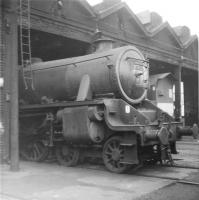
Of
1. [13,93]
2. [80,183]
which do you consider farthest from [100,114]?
[13,93]

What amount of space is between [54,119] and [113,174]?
2418 millimetres

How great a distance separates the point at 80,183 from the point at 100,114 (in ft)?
6.36

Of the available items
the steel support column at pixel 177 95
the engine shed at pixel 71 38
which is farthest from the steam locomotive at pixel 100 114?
the steel support column at pixel 177 95

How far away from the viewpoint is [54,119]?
30.9 ft

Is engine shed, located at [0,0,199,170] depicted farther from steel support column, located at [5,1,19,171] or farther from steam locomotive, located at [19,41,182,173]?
steam locomotive, located at [19,41,182,173]

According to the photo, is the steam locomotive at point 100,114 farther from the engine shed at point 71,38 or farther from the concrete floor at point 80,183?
the engine shed at point 71,38

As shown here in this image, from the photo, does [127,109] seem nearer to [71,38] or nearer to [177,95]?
[71,38]

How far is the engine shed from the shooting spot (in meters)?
8.27

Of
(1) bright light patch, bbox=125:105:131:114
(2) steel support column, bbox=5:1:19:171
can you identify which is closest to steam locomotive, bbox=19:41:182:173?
(1) bright light patch, bbox=125:105:131:114

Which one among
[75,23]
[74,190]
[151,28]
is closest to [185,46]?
[151,28]

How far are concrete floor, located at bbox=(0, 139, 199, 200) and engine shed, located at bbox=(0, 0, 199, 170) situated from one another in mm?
927

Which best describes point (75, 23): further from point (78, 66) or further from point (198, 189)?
point (198, 189)

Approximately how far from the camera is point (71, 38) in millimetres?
12516

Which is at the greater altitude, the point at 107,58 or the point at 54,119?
the point at 107,58
